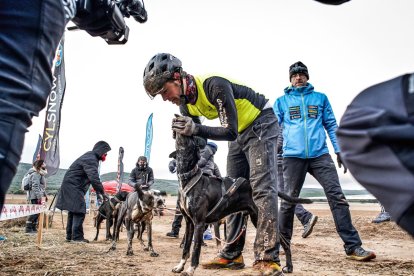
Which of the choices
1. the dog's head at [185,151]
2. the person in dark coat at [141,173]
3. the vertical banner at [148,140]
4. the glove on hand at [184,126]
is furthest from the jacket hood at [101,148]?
the vertical banner at [148,140]

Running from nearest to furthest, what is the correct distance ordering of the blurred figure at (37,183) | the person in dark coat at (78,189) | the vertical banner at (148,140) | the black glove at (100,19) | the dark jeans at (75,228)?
the black glove at (100,19) < the dark jeans at (75,228) < the person in dark coat at (78,189) < the blurred figure at (37,183) < the vertical banner at (148,140)

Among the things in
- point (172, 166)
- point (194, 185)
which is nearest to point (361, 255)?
point (194, 185)

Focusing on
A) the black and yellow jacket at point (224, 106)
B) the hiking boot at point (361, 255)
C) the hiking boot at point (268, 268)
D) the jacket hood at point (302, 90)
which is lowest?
the hiking boot at point (361, 255)

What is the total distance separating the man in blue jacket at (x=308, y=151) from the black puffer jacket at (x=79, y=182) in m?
5.43

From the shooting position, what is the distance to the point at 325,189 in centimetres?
489

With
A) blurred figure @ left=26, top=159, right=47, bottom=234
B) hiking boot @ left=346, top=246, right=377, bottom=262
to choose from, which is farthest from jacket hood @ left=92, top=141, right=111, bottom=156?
hiking boot @ left=346, top=246, right=377, bottom=262

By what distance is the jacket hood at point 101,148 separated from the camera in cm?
943

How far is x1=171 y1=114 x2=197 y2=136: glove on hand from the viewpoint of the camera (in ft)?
11.1

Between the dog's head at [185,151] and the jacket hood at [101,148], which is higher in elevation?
the jacket hood at [101,148]

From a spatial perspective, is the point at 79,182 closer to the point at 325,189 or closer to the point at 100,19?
the point at 325,189

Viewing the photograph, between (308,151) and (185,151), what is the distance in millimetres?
1905

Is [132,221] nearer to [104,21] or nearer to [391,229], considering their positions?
[104,21]

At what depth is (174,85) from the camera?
358 cm

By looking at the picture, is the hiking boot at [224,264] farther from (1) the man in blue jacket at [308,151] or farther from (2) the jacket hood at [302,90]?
(2) the jacket hood at [302,90]
